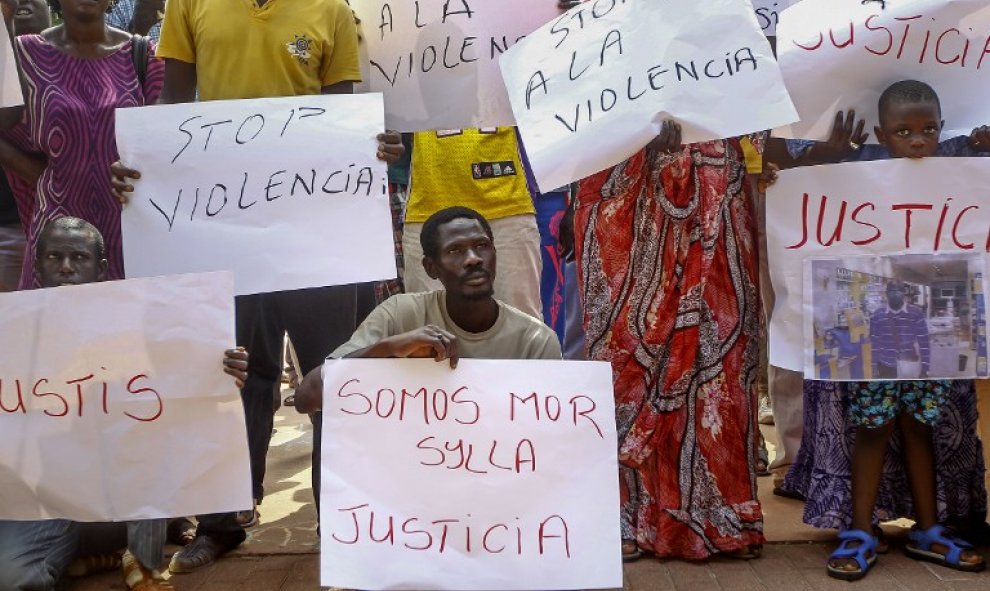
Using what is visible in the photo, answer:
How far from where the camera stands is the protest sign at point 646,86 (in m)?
3.03

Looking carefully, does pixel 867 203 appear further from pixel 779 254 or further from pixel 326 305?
pixel 326 305

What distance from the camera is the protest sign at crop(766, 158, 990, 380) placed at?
123 inches

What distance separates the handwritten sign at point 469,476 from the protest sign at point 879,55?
113 cm

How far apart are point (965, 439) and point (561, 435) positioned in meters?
1.43

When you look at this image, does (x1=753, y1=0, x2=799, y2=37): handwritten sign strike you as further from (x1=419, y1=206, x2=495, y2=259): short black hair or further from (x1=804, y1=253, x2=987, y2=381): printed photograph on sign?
(x1=419, y1=206, x2=495, y2=259): short black hair

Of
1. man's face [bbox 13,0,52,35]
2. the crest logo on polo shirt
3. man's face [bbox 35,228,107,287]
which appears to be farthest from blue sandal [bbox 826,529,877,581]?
man's face [bbox 13,0,52,35]

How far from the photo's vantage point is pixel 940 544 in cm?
324

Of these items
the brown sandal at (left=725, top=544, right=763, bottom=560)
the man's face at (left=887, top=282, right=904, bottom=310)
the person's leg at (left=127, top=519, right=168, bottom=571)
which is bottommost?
the brown sandal at (left=725, top=544, right=763, bottom=560)

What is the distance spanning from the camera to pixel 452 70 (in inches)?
140

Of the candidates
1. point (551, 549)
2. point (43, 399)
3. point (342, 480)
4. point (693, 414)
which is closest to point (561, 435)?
point (551, 549)

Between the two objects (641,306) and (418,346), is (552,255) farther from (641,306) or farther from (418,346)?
(418,346)

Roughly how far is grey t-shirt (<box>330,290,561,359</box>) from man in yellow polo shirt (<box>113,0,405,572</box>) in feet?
1.49

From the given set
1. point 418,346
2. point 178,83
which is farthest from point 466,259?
point 178,83

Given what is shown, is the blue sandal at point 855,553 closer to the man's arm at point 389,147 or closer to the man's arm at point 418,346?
the man's arm at point 418,346
